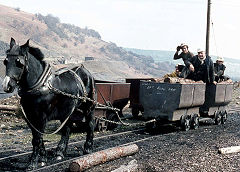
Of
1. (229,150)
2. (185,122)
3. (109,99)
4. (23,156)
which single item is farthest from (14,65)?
(185,122)

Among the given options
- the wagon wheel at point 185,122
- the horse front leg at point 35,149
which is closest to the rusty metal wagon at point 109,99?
the wagon wheel at point 185,122

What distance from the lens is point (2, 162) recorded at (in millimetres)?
8898

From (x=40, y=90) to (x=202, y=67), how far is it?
8.73 meters

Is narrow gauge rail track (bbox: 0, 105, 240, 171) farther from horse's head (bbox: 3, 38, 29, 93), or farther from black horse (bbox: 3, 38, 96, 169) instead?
horse's head (bbox: 3, 38, 29, 93)

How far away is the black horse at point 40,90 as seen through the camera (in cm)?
740

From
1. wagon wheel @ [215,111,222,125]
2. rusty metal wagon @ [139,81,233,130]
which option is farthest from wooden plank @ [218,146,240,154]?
wagon wheel @ [215,111,222,125]

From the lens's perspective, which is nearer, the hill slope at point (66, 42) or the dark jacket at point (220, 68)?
the dark jacket at point (220, 68)

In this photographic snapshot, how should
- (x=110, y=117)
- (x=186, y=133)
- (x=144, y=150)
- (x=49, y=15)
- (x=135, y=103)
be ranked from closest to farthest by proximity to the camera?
1. (x=144, y=150)
2. (x=186, y=133)
3. (x=110, y=117)
4. (x=135, y=103)
5. (x=49, y=15)

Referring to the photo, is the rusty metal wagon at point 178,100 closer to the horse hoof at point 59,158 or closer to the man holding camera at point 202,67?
the man holding camera at point 202,67

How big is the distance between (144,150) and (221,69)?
8.37m

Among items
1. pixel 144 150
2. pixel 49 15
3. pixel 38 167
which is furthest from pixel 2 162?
pixel 49 15

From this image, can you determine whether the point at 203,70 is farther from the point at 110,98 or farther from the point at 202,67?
the point at 110,98

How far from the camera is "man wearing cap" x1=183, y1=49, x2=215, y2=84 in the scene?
49.1 feet

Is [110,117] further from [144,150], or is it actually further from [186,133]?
[144,150]
